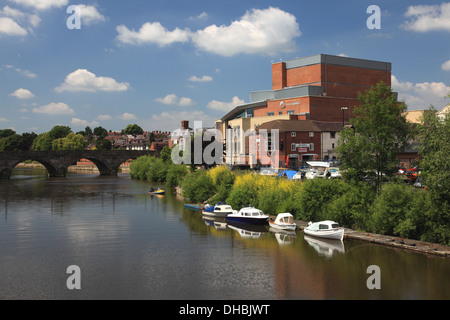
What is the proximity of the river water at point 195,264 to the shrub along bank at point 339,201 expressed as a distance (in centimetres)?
319

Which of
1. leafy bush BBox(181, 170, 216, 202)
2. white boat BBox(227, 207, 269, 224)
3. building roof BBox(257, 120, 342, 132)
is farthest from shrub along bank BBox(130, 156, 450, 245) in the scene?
building roof BBox(257, 120, 342, 132)

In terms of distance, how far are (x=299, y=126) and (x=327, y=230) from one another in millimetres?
54887

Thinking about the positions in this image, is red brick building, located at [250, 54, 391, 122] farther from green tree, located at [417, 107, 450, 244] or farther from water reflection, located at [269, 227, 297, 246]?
green tree, located at [417, 107, 450, 244]

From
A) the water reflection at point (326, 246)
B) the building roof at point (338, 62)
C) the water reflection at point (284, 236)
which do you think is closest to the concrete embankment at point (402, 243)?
the water reflection at point (326, 246)

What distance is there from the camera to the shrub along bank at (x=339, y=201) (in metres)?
34.9

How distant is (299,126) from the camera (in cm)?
9138

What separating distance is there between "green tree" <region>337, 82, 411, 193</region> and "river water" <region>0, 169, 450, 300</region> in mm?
8208

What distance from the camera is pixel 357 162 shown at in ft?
136

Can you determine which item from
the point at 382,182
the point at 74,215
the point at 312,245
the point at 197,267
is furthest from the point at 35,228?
the point at 382,182

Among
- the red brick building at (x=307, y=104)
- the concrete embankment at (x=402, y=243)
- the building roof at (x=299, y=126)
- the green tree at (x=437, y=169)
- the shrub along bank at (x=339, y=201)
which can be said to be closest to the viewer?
Result: the green tree at (x=437, y=169)

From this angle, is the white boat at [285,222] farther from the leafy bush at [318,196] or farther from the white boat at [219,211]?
the white boat at [219,211]
